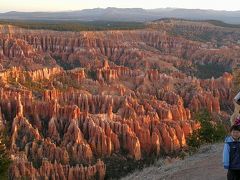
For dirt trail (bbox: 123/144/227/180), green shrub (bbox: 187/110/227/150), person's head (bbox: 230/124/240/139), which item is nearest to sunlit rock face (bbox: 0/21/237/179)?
green shrub (bbox: 187/110/227/150)

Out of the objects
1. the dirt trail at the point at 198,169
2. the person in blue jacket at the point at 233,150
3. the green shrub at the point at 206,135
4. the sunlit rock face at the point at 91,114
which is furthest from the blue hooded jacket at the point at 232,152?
the sunlit rock face at the point at 91,114

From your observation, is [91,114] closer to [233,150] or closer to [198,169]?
[198,169]

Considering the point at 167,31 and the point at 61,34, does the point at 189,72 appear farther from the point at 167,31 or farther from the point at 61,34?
the point at 167,31

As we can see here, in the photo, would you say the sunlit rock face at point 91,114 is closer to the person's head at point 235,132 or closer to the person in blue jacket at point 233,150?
the person in blue jacket at point 233,150

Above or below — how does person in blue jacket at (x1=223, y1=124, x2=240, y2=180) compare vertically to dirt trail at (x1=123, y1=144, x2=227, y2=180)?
above

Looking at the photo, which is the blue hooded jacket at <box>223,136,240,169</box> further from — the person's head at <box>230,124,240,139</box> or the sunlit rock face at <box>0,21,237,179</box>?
the sunlit rock face at <box>0,21,237,179</box>

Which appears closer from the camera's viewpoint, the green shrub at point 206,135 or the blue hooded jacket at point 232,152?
the blue hooded jacket at point 232,152
